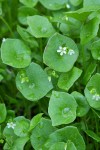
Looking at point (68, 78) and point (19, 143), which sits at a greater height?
point (68, 78)

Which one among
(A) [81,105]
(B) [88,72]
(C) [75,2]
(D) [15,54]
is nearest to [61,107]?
(A) [81,105]

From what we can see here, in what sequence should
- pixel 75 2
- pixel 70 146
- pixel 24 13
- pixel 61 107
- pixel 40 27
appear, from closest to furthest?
pixel 70 146 → pixel 61 107 → pixel 40 27 → pixel 75 2 → pixel 24 13

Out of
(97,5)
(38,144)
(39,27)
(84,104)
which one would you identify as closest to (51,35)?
(39,27)

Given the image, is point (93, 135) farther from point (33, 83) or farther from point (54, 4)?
point (54, 4)

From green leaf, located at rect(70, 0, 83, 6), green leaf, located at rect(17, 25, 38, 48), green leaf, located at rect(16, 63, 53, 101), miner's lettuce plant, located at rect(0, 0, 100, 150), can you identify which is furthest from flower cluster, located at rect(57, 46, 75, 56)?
green leaf, located at rect(70, 0, 83, 6)

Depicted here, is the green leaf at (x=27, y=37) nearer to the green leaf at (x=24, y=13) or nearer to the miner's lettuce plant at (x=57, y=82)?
the miner's lettuce plant at (x=57, y=82)

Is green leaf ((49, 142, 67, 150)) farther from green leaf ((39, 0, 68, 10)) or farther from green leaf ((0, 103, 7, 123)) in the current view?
green leaf ((39, 0, 68, 10))
